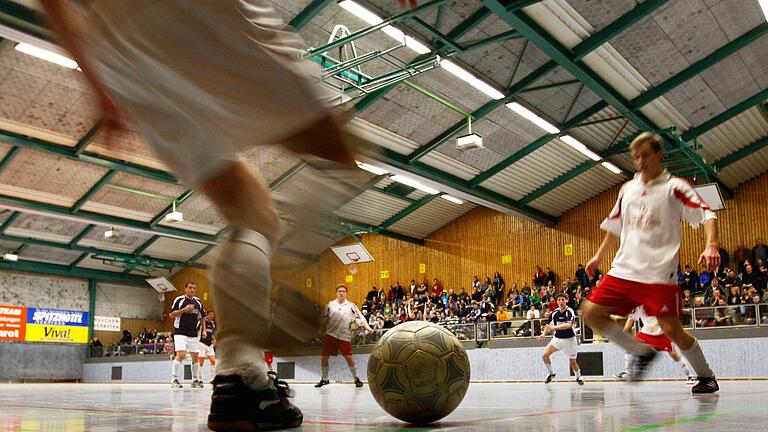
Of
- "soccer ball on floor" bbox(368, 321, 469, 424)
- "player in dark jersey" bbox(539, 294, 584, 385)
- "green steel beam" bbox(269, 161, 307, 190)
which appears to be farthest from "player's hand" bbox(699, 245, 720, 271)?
"player in dark jersey" bbox(539, 294, 584, 385)

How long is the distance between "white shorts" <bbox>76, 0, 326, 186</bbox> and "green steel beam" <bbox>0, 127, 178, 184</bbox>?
18.9 meters

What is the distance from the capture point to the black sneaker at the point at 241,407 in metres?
2.04

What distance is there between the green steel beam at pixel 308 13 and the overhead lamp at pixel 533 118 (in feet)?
22.5

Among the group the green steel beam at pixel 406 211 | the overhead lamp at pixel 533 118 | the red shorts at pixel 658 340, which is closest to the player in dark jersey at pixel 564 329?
the overhead lamp at pixel 533 118

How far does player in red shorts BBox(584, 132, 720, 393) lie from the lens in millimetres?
5426

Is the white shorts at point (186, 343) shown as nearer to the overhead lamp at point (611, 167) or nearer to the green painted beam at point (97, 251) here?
the green painted beam at point (97, 251)

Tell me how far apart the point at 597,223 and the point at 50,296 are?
26459 millimetres

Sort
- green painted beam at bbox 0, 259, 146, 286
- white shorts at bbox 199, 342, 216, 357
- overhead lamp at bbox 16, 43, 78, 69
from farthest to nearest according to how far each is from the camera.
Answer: green painted beam at bbox 0, 259, 146, 286
white shorts at bbox 199, 342, 216, 357
overhead lamp at bbox 16, 43, 78, 69

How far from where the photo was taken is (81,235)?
30469mm

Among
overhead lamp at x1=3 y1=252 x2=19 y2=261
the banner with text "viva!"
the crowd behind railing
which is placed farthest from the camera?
the banner with text "viva!"

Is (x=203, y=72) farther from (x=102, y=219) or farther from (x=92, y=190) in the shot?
(x=102, y=219)

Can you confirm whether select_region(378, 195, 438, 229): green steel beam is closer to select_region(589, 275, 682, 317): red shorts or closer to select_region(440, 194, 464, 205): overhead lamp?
select_region(440, 194, 464, 205): overhead lamp

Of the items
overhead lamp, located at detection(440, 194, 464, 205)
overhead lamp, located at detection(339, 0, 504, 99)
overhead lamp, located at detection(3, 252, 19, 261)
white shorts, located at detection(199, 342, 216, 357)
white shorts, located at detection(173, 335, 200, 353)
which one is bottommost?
white shorts, located at detection(199, 342, 216, 357)

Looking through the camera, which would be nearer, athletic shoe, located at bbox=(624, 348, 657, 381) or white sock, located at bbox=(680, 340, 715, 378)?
athletic shoe, located at bbox=(624, 348, 657, 381)
